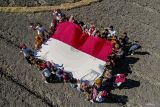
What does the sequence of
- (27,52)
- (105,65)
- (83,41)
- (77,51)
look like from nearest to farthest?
(27,52) < (105,65) < (77,51) < (83,41)

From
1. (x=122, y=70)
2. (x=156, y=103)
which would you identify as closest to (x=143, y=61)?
(x=122, y=70)

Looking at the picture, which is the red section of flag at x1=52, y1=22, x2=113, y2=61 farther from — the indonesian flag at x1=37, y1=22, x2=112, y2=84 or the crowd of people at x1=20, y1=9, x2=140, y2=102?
the crowd of people at x1=20, y1=9, x2=140, y2=102

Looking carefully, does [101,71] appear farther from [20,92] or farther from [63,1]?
[63,1]

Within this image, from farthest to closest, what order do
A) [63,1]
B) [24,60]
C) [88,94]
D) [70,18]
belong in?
[63,1], [70,18], [24,60], [88,94]

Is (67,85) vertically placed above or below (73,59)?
below

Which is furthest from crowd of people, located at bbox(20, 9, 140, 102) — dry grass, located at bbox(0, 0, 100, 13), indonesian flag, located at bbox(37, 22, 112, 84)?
dry grass, located at bbox(0, 0, 100, 13)

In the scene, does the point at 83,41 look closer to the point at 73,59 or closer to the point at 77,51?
the point at 77,51

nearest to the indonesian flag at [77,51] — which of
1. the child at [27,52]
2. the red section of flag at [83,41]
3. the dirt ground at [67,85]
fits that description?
the red section of flag at [83,41]

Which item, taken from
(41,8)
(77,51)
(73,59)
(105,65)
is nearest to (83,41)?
(77,51)
